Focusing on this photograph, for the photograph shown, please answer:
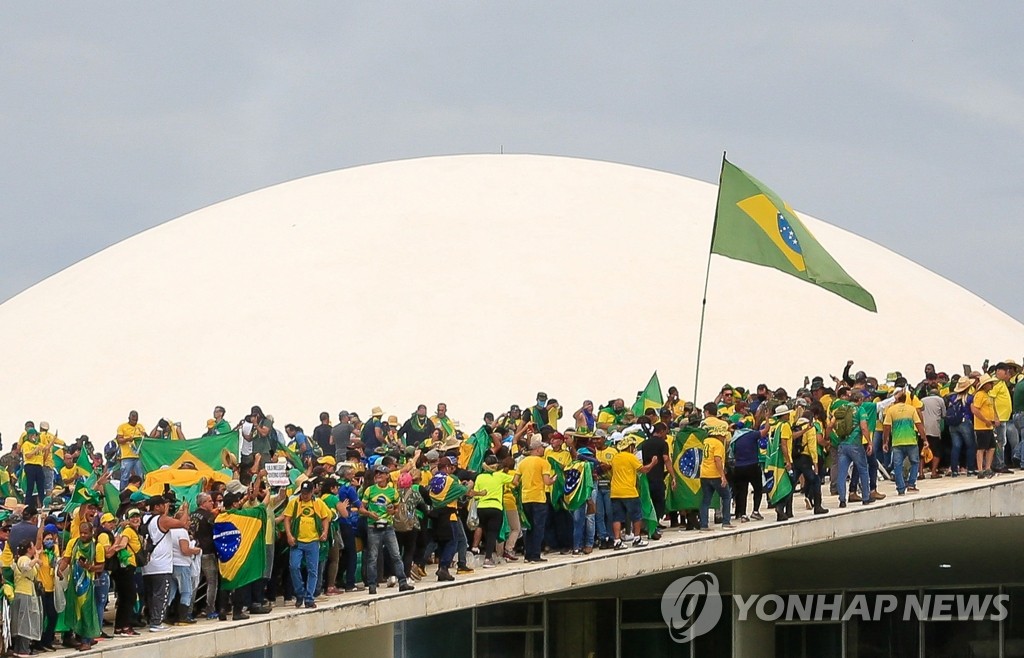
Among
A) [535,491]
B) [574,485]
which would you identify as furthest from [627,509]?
[535,491]

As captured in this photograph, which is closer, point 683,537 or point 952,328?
point 683,537

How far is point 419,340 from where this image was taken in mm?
30531

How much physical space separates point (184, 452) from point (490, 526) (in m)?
5.05

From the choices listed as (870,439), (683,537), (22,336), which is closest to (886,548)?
(870,439)

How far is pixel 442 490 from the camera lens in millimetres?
14703

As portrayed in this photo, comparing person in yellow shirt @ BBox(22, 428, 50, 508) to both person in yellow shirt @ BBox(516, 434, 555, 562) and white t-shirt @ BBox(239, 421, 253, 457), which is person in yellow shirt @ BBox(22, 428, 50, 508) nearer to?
white t-shirt @ BBox(239, 421, 253, 457)

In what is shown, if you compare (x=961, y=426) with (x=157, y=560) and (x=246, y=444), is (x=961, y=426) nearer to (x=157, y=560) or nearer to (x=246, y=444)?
(x=246, y=444)

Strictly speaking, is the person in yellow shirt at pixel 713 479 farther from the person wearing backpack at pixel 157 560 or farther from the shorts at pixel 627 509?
the person wearing backpack at pixel 157 560

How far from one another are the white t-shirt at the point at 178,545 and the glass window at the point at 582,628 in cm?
1065

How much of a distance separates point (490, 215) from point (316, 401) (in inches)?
320

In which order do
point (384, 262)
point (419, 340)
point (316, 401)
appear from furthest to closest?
point (384, 262) → point (419, 340) → point (316, 401)

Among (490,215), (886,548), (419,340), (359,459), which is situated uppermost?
(490,215)

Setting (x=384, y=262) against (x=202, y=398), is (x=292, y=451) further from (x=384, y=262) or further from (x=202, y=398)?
(x=384, y=262)

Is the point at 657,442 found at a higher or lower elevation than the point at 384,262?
lower
